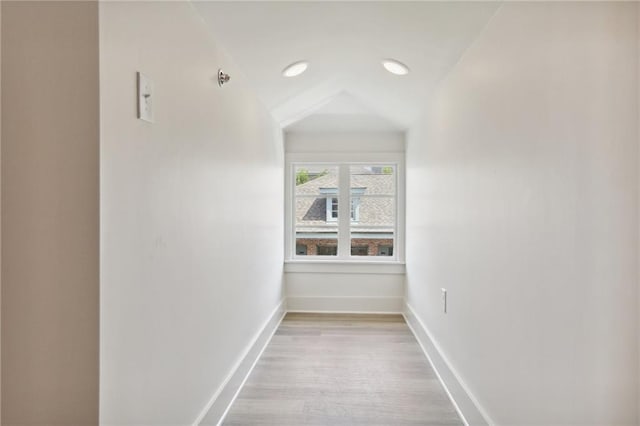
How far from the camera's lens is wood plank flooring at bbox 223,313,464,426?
6.77 feet

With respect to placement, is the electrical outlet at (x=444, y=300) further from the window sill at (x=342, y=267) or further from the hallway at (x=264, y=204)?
the window sill at (x=342, y=267)

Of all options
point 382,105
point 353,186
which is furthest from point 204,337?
point 353,186

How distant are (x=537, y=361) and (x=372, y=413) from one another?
112 cm

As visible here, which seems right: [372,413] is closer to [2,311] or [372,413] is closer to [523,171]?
[523,171]

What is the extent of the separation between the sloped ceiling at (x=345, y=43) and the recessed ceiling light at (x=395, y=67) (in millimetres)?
50

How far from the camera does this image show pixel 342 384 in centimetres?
243

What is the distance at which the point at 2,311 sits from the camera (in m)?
0.97

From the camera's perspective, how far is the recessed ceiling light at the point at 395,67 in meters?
2.51

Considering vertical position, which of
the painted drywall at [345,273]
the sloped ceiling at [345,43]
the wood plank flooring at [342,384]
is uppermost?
the sloped ceiling at [345,43]

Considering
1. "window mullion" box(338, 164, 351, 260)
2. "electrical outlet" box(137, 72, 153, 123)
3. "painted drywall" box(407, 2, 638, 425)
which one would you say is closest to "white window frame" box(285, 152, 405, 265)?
"window mullion" box(338, 164, 351, 260)

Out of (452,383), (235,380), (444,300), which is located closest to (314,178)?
(444,300)

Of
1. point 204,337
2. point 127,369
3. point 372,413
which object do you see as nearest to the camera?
point 127,369

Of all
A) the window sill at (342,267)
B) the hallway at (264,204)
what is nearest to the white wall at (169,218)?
the hallway at (264,204)

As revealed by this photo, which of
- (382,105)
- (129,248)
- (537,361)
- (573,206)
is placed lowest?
(537,361)
